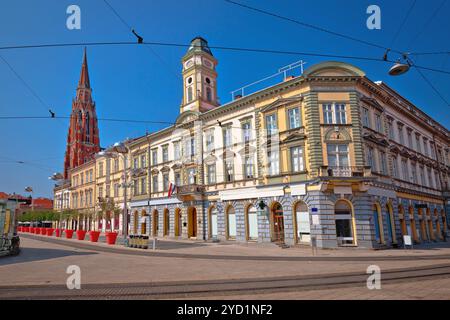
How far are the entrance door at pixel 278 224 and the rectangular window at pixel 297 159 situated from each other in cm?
347

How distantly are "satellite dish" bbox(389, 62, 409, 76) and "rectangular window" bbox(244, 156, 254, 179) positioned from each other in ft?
53.1

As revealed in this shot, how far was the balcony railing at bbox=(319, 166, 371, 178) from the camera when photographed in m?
22.9

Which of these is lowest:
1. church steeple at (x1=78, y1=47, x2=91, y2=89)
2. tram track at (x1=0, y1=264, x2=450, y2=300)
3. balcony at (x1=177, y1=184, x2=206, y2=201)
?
tram track at (x1=0, y1=264, x2=450, y2=300)

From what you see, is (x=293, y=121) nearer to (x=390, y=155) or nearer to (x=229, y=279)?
(x=390, y=155)

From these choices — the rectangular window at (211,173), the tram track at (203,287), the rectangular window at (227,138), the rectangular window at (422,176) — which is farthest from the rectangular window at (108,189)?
the rectangular window at (422,176)

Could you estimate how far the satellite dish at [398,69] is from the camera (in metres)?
13.2

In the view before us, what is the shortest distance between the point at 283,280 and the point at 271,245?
15056 mm

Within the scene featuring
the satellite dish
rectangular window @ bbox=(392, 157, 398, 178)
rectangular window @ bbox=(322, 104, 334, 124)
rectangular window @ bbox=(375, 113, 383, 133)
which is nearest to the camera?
the satellite dish

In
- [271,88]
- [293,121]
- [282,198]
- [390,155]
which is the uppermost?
[271,88]

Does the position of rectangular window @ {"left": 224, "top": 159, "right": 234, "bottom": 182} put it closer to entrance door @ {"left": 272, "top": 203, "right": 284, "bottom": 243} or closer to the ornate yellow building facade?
the ornate yellow building facade

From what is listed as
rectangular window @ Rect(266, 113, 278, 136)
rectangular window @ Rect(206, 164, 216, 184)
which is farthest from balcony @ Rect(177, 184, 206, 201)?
rectangular window @ Rect(266, 113, 278, 136)

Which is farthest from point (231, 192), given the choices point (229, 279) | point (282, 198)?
point (229, 279)

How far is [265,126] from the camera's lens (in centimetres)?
2778

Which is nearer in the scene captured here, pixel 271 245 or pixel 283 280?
pixel 283 280
